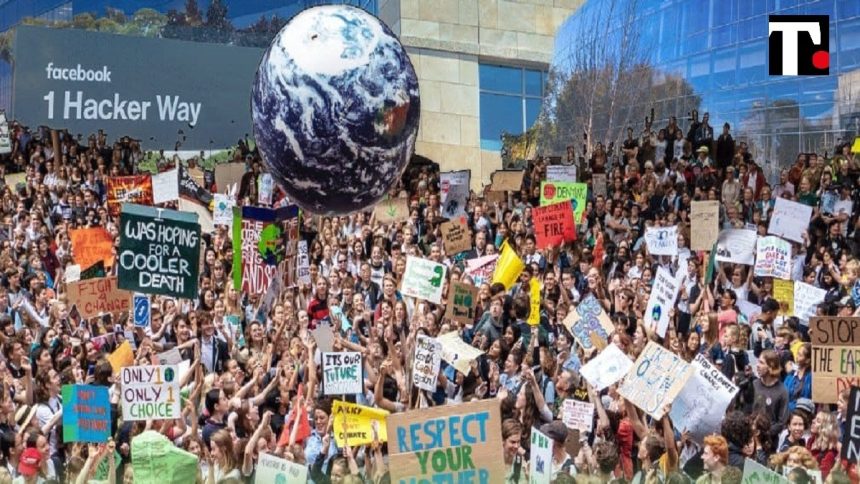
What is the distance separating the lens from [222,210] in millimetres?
21266

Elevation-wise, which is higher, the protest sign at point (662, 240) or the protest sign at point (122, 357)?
the protest sign at point (662, 240)

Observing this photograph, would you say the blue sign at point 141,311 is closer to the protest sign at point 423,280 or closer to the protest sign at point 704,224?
the protest sign at point 423,280

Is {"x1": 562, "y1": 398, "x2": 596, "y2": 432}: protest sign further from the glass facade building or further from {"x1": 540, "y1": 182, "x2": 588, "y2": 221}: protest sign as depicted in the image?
the glass facade building

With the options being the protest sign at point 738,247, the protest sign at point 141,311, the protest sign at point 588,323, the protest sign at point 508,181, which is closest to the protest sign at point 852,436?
the protest sign at point 588,323

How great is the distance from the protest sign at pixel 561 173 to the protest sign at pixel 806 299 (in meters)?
5.60

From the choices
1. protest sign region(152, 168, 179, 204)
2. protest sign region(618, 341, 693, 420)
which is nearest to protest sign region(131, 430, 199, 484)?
protest sign region(618, 341, 693, 420)

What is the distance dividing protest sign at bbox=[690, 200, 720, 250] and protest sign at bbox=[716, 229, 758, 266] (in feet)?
1.51

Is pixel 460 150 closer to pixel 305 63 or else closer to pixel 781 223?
pixel 781 223

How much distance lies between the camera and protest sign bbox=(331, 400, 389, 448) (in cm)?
1290

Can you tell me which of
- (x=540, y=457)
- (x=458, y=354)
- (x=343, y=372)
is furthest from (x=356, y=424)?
(x=540, y=457)

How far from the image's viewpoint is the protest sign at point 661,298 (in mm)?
15243

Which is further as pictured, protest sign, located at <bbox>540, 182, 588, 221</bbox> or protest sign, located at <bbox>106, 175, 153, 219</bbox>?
protest sign, located at <bbox>106, 175, 153, 219</bbox>

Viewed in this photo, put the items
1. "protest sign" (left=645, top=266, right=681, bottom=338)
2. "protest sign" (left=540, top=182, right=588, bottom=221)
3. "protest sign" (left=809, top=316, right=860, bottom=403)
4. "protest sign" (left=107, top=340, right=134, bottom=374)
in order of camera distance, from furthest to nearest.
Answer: "protest sign" (left=540, top=182, right=588, bottom=221) < "protest sign" (left=107, top=340, right=134, bottom=374) < "protest sign" (left=645, top=266, right=681, bottom=338) < "protest sign" (left=809, top=316, right=860, bottom=403)

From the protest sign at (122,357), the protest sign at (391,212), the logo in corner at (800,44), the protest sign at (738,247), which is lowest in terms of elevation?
the protest sign at (122,357)
